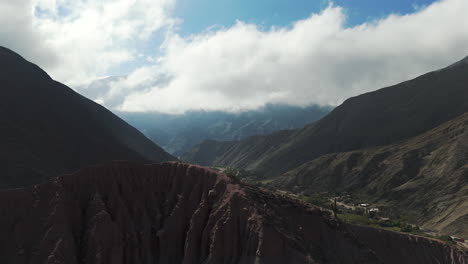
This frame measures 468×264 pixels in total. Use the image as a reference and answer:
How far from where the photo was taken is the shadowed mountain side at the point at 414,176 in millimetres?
88812

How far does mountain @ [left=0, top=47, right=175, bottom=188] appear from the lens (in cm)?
8000

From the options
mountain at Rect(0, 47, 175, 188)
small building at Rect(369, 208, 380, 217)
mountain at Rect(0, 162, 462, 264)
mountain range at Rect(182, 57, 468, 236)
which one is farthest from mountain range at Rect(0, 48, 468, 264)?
mountain range at Rect(182, 57, 468, 236)

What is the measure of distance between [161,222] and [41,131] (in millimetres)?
81121

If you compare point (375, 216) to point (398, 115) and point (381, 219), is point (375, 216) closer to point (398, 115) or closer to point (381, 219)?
point (381, 219)

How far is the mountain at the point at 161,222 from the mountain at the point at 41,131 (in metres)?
44.6

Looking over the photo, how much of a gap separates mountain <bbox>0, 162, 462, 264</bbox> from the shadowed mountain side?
57.9 m

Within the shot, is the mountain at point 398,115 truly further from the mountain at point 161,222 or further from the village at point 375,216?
the mountain at point 161,222

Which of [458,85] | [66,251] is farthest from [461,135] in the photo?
[66,251]

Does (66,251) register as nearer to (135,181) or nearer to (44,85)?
(135,181)

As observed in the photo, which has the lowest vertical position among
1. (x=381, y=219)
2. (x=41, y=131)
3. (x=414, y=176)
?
(x=381, y=219)

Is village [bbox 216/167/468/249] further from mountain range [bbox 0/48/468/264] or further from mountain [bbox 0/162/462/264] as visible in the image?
mountain [bbox 0/162/462/264]

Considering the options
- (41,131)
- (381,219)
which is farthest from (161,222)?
(41,131)

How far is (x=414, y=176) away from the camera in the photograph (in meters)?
112

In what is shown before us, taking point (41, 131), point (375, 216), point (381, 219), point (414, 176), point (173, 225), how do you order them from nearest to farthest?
point (173, 225) → point (381, 219) → point (375, 216) → point (41, 131) → point (414, 176)
